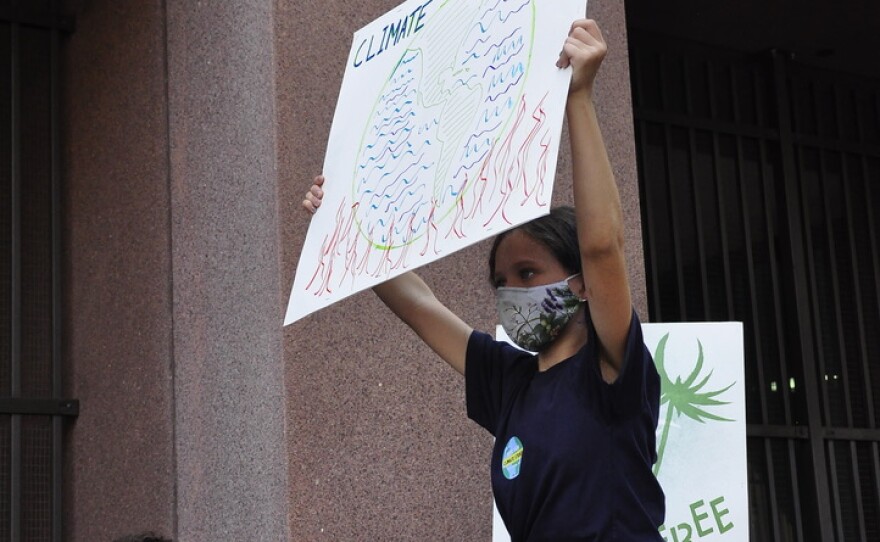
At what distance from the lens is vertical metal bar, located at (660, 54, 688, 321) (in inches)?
310

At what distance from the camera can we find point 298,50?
4.98m

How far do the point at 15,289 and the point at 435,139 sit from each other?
283 cm

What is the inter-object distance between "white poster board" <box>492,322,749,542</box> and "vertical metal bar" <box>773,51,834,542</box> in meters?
3.98

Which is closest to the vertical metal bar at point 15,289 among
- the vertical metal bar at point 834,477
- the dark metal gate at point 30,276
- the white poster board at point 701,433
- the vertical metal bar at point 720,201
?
the dark metal gate at point 30,276

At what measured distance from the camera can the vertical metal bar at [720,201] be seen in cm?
805

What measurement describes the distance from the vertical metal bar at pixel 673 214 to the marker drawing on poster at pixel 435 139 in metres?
4.47

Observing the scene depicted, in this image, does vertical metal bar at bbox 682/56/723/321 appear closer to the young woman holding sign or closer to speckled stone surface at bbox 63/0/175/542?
speckled stone surface at bbox 63/0/175/542

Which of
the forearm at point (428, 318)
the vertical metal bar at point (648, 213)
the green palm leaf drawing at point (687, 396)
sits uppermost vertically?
the vertical metal bar at point (648, 213)

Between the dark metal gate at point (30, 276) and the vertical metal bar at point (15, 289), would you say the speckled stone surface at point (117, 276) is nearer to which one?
the dark metal gate at point (30, 276)

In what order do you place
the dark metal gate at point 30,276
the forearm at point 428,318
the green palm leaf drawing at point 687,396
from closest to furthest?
the forearm at point 428,318
the green palm leaf drawing at point 687,396
the dark metal gate at point 30,276

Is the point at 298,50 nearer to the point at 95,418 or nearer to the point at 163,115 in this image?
the point at 163,115

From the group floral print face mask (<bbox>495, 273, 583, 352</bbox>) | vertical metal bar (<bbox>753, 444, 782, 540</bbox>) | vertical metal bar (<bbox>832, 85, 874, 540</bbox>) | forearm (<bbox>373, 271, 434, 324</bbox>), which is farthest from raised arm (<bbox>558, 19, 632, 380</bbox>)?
vertical metal bar (<bbox>832, 85, 874, 540</bbox>)

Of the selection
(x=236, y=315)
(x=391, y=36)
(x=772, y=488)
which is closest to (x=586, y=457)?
(x=391, y=36)

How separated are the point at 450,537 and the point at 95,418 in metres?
1.55
